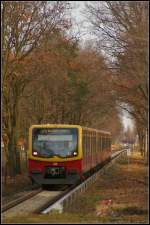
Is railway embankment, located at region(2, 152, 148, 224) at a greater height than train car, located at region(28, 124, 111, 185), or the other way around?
train car, located at region(28, 124, 111, 185)

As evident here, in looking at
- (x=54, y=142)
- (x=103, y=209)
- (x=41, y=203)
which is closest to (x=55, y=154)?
(x=54, y=142)

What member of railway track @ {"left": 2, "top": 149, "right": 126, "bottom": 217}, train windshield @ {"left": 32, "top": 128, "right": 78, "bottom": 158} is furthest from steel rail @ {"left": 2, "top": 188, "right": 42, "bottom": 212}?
train windshield @ {"left": 32, "top": 128, "right": 78, "bottom": 158}

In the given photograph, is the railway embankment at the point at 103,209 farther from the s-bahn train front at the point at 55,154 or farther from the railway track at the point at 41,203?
the s-bahn train front at the point at 55,154

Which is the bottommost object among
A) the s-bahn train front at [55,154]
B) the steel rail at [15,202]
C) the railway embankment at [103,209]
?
the steel rail at [15,202]

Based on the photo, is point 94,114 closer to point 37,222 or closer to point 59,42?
point 59,42

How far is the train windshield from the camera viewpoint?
27094 millimetres

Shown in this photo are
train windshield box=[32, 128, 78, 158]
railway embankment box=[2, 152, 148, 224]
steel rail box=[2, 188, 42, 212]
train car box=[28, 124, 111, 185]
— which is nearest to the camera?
railway embankment box=[2, 152, 148, 224]

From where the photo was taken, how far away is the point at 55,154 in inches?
1066

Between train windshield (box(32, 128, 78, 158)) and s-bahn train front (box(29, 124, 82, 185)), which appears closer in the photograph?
s-bahn train front (box(29, 124, 82, 185))

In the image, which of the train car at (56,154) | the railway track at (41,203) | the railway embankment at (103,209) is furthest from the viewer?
the train car at (56,154)

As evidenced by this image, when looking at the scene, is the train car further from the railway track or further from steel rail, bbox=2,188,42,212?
steel rail, bbox=2,188,42,212

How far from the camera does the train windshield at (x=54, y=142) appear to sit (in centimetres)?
2709

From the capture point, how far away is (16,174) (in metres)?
36.4

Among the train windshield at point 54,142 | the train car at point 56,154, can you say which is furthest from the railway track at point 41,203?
the train windshield at point 54,142
